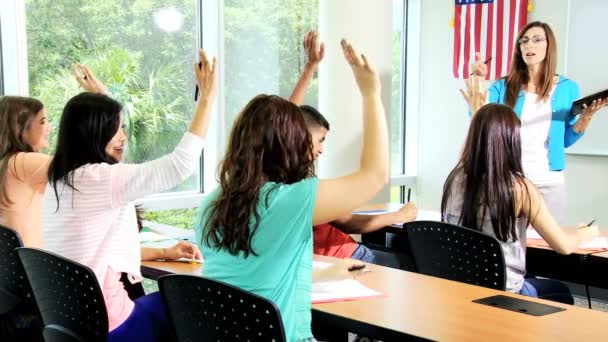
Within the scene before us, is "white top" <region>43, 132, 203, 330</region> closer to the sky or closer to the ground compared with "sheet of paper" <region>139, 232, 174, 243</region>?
closer to the sky

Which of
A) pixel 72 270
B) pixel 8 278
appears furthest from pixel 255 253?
pixel 8 278

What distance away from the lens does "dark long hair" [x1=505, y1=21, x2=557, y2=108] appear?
3836 mm

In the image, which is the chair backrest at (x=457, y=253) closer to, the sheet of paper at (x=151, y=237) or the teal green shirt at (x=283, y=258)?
the teal green shirt at (x=283, y=258)

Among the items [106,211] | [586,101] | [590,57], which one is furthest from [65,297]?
[590,57]

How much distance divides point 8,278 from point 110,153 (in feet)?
2.02

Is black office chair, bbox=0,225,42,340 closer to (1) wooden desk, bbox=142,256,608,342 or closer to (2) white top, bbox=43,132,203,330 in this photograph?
(2) white top, bbox=43,132,203,330

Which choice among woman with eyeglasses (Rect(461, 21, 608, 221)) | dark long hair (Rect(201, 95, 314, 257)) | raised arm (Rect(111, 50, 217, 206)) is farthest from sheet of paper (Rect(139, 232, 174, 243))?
woman with eyeglasses (Rect(461, 21, 608, 221))

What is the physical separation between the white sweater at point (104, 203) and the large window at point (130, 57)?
2.34 meters

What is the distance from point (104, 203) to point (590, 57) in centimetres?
399

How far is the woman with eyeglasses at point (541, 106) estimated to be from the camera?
3.81 meters

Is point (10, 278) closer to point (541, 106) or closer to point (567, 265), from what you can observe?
point (567, 265)

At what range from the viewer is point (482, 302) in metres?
2.02

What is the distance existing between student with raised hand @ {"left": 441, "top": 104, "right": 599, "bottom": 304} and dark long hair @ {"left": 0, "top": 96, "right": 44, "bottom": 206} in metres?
1.85

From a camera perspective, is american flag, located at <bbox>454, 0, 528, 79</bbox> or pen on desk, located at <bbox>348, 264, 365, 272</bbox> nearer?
pen on desk, located at <bbox>348, 264, 365, 272</bbox>
